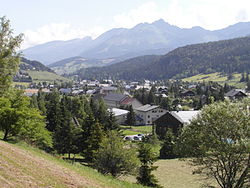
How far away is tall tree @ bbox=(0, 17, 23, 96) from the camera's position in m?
27.4

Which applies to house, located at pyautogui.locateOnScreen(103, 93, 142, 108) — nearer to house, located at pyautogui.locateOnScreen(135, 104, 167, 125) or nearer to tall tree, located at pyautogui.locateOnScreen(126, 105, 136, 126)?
house, located at pyautogui.locateOnScreen(135, 104, 167, 125)

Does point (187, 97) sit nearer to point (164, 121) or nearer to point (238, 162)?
point (164, 121)

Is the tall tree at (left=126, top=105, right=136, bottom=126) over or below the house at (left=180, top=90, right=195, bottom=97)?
below

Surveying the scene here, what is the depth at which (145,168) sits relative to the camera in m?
29.9

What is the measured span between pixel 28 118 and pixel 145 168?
1359cm

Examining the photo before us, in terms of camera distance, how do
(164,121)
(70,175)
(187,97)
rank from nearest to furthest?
(70,175)
(164,121)
(187,97)

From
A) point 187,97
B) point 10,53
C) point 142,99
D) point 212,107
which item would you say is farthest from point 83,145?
point 187,97

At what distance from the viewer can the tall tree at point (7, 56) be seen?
27.4 m

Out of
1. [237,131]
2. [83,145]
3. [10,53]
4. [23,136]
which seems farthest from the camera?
[83,145]

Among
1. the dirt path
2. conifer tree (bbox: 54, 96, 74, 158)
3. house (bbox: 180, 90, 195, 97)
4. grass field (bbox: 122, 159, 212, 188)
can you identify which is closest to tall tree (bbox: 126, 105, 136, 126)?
grass field (bbox: 122, 159, 212, 188)

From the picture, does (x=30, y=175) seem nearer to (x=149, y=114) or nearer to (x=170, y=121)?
(x=170, y=121)

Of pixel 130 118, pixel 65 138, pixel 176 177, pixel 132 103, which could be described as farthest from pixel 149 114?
pixel 176 177

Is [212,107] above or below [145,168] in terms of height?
above

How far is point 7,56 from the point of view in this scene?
2819 centimetres
